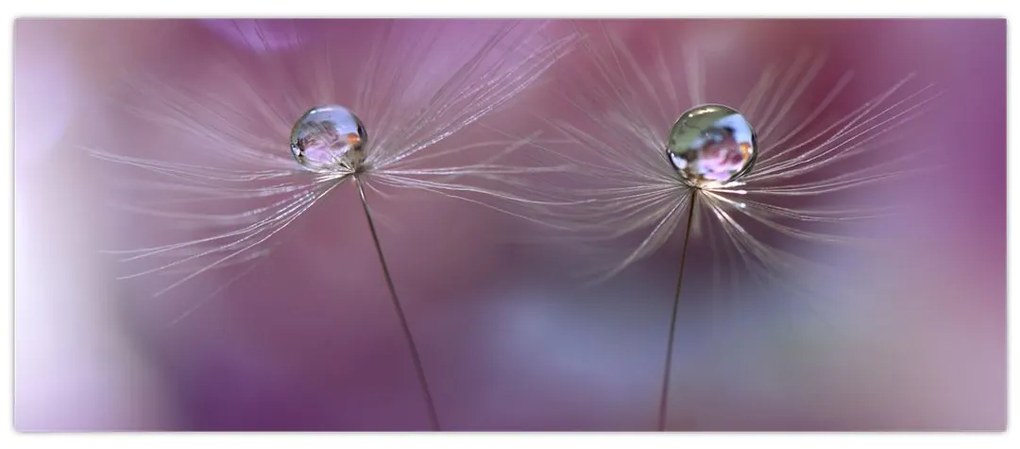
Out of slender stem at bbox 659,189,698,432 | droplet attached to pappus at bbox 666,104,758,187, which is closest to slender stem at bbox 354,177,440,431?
slender stem at bbox 659,189,698,432

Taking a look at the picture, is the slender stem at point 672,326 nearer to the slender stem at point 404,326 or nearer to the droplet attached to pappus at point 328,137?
the slender stem at point 404,326

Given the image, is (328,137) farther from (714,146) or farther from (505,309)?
(714,146)

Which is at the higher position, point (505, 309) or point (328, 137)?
point (328, 137)

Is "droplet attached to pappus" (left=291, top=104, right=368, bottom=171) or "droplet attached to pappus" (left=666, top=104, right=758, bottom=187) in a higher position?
"droplet attached to pappus" (left=291, top=104, right=368, bottom=171)

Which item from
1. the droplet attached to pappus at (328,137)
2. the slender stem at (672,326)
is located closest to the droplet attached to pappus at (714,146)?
the slender stem at (672,326)

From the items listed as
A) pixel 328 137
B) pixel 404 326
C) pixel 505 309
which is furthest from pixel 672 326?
pixel 328 137

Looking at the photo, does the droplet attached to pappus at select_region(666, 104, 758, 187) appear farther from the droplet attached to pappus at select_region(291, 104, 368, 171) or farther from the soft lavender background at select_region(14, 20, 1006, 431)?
the droplet attached to pappus at select_region(291, 104, 368, 171)

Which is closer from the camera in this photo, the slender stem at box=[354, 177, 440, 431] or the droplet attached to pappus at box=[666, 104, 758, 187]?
the droplet attached to pappus at box=[666, 104, 758, 187]
